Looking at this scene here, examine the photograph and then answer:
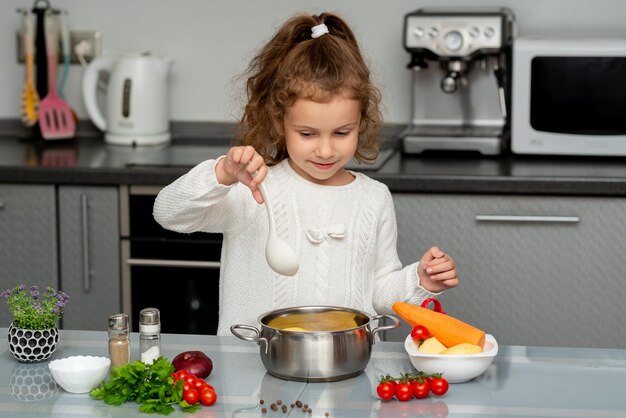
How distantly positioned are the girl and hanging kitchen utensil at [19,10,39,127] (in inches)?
56.6

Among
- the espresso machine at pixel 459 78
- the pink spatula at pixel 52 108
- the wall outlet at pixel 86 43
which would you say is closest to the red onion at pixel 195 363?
the espresso machine at pixel 459 78

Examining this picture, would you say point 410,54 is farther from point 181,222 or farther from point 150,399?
point 150,399

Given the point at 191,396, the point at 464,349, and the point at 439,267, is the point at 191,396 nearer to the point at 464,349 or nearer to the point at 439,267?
the point at 464,349

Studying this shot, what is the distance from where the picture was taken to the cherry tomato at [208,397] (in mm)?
1335

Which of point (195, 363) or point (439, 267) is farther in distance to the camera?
point (439, 267)

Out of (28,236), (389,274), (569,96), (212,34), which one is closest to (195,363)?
(389,274)

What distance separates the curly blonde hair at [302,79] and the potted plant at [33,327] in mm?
479

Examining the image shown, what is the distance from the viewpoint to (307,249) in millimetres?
1819

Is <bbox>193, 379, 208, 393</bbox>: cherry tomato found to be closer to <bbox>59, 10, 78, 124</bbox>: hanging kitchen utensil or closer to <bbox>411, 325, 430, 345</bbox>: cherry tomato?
<bbox>411, 325, 430, 345</bbox>: cherry tomato

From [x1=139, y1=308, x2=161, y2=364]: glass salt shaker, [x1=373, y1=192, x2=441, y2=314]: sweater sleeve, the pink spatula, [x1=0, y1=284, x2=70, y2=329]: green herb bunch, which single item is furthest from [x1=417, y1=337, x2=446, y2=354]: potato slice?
the pink spatula

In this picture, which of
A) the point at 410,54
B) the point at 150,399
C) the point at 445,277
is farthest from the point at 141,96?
the point at 150,399

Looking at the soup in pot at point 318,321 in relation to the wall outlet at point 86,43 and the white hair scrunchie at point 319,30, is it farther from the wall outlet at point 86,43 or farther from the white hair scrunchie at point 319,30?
the wall outlet at point 86,43

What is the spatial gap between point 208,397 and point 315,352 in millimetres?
151

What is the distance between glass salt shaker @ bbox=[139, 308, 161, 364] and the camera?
146cm
